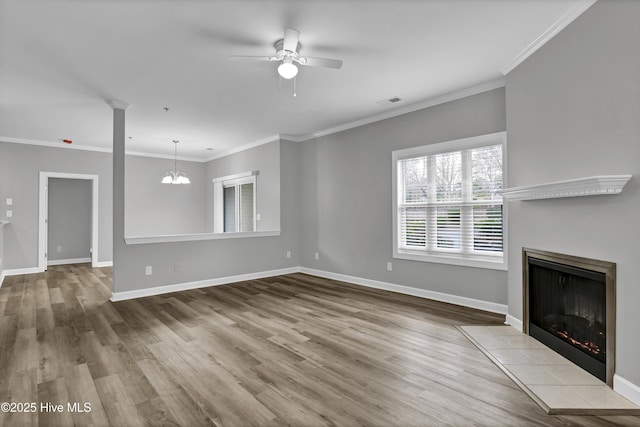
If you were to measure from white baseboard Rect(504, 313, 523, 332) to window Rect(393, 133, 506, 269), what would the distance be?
605 millimetres

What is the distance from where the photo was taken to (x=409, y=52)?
10.1 feet

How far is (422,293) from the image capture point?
4.46 meters

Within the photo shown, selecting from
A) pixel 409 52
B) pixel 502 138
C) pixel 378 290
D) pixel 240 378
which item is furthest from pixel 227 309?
pixel 502 138

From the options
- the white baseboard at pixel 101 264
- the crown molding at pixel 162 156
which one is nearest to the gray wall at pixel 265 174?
the crown molding at pixel 162 156

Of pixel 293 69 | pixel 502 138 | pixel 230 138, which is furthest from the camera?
pixel 230 138

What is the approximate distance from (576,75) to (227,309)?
418 centimetres

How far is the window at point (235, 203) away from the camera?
23.6ft

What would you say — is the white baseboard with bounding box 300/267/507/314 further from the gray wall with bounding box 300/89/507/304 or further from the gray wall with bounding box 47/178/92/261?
the gray wall with bounding box 47/178/92/261

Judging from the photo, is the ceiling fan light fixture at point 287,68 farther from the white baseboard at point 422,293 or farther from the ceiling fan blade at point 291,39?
the white baseboard at point 422,293

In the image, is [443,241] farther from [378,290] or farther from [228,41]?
[228,41]

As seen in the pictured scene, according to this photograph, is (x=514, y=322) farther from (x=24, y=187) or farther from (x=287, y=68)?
(x=24, y=187)

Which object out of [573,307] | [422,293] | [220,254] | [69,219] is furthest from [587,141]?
[69,219]

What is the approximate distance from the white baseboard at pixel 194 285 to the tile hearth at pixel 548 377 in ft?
12.4

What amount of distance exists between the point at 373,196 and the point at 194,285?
3.20 m
